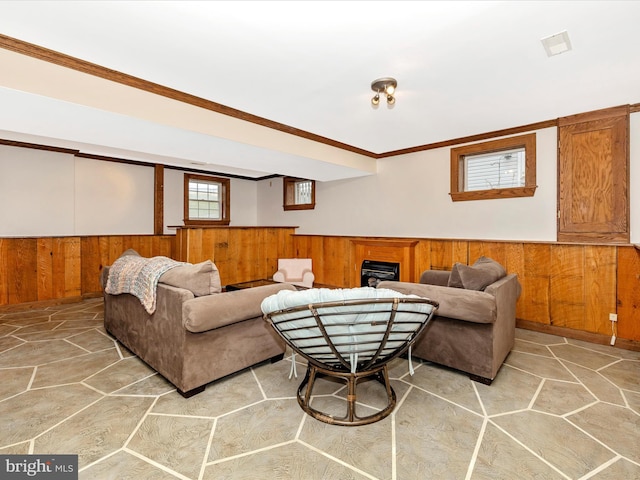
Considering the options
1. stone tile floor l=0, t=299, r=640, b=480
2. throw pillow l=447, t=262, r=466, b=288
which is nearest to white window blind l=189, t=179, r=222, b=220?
stone tile floor l=0, t=299, r=640, b=480

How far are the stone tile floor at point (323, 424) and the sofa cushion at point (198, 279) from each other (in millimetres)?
742

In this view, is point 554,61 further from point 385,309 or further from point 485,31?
point 385,309

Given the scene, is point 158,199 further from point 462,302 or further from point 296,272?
point 462,302

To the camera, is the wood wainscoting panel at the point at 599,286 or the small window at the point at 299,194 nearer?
the wood wainscoting panel at the point at 599,286

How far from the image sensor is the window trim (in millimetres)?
3816

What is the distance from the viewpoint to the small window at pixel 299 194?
6.53 meters

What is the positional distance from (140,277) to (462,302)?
Answer: 256 centimetres

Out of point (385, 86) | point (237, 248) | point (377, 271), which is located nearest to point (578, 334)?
point (377, 271)

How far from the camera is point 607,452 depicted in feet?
5.48

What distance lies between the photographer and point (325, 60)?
2402 millimetres

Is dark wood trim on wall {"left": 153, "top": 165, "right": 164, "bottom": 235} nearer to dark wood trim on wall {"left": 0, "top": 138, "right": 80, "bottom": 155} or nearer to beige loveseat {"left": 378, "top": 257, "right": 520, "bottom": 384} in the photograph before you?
dark wood trim on wall {"left": 0, "top": 138, "right": 80, "bottom": 155}

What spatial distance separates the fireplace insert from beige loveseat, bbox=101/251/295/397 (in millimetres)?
2638

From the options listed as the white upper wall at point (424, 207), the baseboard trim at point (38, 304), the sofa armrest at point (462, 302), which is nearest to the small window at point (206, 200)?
the white upper wall at point (424, 207)

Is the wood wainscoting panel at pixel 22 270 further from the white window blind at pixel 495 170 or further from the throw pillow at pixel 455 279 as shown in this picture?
the white window blind at pixel 495 170
